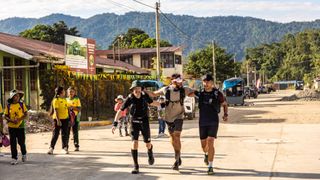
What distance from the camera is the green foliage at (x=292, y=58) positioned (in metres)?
136

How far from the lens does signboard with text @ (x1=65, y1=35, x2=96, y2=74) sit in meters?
26.2

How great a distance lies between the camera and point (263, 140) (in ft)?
50.2

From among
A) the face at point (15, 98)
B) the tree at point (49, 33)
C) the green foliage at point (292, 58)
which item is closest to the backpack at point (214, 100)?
the face at point (15, 98)

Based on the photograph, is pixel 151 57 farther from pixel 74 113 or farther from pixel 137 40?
pixel 74 113

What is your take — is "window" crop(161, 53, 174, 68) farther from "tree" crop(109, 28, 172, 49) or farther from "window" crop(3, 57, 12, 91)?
"window" crop(3, 57, 12, 91)

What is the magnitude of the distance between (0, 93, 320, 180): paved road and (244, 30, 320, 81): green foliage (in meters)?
113

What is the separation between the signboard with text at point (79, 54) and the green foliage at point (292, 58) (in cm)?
10211

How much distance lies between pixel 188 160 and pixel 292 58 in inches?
5217

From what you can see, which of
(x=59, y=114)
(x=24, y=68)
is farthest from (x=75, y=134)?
(x=24, y=68)

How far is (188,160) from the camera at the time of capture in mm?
11539

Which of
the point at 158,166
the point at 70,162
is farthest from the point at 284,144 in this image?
the point at 70,162

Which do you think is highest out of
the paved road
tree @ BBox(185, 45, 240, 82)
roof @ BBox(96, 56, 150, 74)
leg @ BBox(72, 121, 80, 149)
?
tree @ BBox(185, 45, 240, 82)

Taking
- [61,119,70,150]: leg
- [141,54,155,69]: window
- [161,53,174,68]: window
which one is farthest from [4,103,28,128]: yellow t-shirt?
[161,53,174,68]: window

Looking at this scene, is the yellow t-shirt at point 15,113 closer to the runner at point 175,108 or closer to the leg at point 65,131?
the leg at point 65,131
